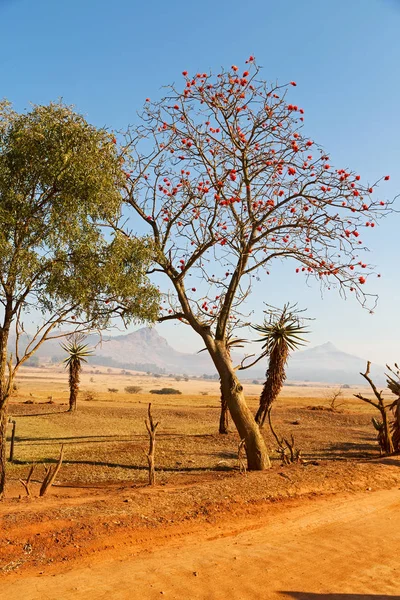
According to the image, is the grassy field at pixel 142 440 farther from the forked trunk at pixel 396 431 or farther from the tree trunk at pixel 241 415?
the tree trunk at pixel 241 415

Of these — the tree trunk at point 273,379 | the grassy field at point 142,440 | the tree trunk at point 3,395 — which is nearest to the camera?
the tree trunk at point 3,395

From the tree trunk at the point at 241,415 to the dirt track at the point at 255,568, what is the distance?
4.12 meters

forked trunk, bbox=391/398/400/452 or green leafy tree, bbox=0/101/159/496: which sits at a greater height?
green leafy tree, bbox=0/101/159/496

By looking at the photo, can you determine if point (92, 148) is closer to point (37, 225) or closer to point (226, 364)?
point (37, 225)

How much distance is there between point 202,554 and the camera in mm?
7828

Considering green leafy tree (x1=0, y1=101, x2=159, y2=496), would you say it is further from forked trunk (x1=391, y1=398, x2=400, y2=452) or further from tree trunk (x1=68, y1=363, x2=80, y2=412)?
tree trunk (x1=68, y1=363, x2=80, y2=412)

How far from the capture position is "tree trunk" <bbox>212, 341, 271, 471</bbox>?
13.8 m

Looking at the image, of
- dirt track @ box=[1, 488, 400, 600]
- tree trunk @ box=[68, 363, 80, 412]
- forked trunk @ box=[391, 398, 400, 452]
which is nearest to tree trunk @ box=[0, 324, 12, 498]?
dirt track @ box=[1, 488, 400, 600]

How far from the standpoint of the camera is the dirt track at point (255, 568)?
21.7 ft

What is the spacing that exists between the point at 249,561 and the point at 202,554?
0.71 m

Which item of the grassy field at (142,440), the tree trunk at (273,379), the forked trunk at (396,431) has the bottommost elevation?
the grassy field at (142,440)

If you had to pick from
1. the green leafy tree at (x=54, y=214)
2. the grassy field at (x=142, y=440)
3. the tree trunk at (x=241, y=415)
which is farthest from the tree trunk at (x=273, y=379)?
the green leafy tree at (x=54, y=214)

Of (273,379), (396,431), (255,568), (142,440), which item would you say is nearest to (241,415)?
(396,431)

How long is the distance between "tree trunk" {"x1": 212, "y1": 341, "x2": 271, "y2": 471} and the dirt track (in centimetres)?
412
